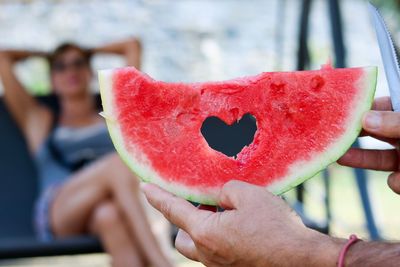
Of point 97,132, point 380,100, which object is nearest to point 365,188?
point 97,132

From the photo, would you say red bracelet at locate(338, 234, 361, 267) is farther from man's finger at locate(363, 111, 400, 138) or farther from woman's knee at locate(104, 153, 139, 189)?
woman's knee at locate(104, 153, 139, 189)

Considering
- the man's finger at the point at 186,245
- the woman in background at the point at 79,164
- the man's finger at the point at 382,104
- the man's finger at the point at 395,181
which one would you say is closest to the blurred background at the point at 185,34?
the woman in background at the point at 79,164

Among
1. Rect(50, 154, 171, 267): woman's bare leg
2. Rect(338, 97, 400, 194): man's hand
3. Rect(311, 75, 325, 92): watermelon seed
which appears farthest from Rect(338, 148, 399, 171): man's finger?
Rect(50, 154, 171, 267): woman's bare leg

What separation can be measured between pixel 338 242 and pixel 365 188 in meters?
2.14

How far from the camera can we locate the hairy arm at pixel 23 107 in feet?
12.5

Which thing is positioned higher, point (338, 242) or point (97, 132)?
point (338, 242)

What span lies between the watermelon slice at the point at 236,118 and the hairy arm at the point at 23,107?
2.61m

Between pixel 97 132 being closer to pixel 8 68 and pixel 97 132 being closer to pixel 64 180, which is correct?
pixel 64 180

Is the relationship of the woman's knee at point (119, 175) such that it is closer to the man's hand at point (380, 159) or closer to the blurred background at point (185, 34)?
the man's hand at point (380, 159)

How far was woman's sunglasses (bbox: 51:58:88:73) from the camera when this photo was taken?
3777 mm

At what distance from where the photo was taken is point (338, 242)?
106 centimetres

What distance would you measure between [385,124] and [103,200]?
2241 millimetres

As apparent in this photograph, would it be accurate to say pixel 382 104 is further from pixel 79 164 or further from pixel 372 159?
pixel 79 164

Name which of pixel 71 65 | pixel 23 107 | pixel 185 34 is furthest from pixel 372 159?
pixel 185 34
